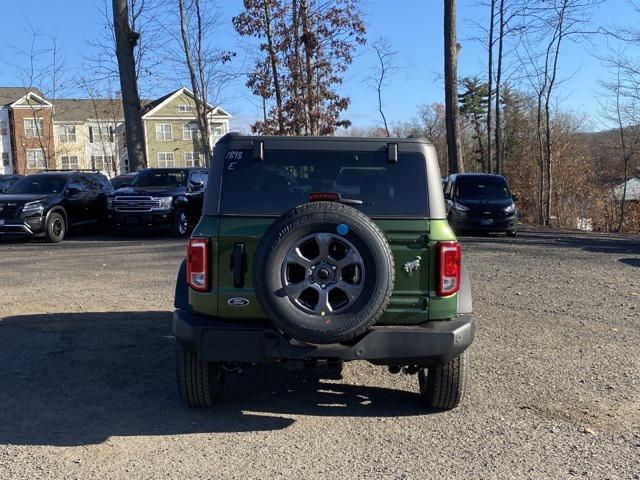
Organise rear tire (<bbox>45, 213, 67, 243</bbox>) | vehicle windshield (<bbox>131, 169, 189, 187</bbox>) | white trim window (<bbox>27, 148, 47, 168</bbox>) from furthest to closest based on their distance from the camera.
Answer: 1. white trim window (<bbox>27, 148, 47, 168</bbox>)
2. vehicle windshield (<bbox>131, 169, 189, 187</bbox>)
3. rear tire (<bbox>45, 213, 67, 243</bbox>)

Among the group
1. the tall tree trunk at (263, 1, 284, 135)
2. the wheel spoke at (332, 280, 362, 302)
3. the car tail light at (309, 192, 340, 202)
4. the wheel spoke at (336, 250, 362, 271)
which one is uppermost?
the tall tree trunk at (263, 1, 284, 135)

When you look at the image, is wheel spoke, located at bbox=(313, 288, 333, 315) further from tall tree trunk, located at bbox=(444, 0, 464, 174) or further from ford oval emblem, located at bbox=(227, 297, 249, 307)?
tall tree trunk, located at bbox=(444, 0, 464, 174)

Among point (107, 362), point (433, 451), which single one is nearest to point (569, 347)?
point (433, 451)

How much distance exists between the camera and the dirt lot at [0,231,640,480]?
370 cm

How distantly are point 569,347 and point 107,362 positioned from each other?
14.4 feet

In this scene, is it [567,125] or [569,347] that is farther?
[567,125]

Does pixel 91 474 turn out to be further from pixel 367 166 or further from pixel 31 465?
pixel 367 166

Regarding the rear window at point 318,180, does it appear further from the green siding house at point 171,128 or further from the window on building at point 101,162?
the window on building at point 101,162

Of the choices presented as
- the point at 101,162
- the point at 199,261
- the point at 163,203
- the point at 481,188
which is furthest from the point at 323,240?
the point at 101,162

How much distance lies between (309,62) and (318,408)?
2113 centimetres

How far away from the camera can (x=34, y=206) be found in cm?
1430

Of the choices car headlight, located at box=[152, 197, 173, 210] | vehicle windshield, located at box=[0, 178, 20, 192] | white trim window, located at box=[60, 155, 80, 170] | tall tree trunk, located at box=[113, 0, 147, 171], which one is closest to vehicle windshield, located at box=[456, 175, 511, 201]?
car headlight, located at box=[152, 197, 173, 210]

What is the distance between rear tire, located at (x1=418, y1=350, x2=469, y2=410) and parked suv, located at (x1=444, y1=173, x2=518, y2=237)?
39.2 feet

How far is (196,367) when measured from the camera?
4.37 m
